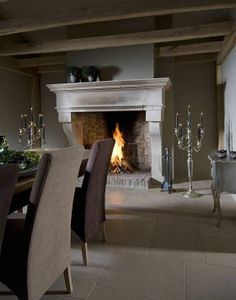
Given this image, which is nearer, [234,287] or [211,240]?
[234,287]

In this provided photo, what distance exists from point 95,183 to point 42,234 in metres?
0.85

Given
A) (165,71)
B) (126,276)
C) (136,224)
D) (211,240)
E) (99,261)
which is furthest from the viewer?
(165,71)

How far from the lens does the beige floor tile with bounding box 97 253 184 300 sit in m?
1.77

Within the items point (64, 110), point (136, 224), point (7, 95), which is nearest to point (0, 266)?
point (136, 224)

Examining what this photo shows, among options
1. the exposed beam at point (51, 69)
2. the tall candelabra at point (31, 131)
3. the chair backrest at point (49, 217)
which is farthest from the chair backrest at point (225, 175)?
the exposed beam at point (51, 69)

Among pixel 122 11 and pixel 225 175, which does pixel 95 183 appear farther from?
pixel 122 11

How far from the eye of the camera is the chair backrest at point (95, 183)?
6.81 feet

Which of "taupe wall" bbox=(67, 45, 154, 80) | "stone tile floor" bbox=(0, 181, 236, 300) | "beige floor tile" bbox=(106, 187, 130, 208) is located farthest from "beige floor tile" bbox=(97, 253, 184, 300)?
"taupe wall" bbox=(67, 45, 154, 80)

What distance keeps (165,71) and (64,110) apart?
6.60 feet

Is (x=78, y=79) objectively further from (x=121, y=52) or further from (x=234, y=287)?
(x=234, y=287)

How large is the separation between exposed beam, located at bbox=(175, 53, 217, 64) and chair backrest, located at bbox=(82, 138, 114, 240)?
3.73 metres

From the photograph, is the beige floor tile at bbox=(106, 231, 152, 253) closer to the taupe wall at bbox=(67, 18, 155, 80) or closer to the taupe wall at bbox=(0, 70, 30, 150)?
the taupe wall at bbox=(67, 18, 155, 80)

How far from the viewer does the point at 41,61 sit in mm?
5512

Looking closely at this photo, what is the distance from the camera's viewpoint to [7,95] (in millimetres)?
5559
